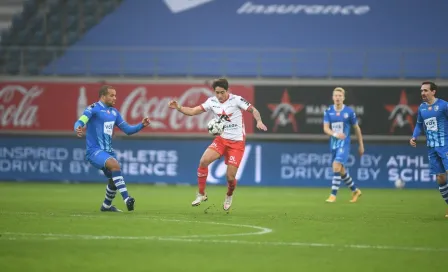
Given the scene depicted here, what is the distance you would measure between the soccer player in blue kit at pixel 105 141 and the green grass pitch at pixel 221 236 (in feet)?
1.70

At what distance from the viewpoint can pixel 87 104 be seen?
29125 mm

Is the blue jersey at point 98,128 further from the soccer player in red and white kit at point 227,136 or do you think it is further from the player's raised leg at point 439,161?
the player's raised leg at point 439,161

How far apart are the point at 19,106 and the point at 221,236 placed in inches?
740

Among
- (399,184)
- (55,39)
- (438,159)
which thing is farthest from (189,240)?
(55,39)

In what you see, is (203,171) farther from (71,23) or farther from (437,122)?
(71,23)

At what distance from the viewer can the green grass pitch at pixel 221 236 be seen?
365 inches

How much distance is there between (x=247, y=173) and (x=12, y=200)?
417 inches

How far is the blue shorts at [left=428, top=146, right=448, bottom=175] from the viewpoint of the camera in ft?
50.8

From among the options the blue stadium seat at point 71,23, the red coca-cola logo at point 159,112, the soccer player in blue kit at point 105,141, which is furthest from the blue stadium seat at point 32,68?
the soccer player in blue kit at point 105,141

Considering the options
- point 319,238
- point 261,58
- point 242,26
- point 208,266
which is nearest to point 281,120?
point 261,58

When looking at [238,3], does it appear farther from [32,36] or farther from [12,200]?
[12,200]

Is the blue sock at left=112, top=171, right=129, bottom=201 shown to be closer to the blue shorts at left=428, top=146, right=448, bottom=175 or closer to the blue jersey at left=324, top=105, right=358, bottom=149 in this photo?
the blue shorts at left=428, top=146, right=448, bottom=175

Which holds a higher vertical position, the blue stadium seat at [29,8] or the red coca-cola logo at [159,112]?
the blue stadium seat at [29,8]

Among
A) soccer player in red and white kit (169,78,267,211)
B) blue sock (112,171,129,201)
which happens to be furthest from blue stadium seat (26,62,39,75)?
blue sock (112,171,129,201)
